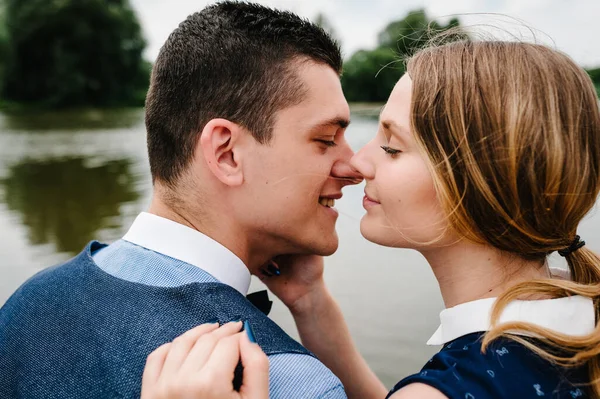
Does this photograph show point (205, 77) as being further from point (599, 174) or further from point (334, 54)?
point (599, 174)

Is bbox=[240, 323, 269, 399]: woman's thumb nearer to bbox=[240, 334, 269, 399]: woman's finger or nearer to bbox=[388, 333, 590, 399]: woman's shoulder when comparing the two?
bbox=[240, 334, 269, 399]: woman's finger

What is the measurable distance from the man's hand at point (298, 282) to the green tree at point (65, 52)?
1755 inches

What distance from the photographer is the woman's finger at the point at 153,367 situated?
144 cm

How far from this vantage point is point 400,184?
1950 mm

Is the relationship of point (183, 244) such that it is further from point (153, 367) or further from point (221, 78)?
point (221, 78)

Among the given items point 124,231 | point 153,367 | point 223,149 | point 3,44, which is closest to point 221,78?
point 223,149

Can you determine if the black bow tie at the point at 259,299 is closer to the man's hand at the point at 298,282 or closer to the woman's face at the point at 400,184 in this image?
the man's hand at the point at 298,282

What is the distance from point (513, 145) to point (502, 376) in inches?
25.0

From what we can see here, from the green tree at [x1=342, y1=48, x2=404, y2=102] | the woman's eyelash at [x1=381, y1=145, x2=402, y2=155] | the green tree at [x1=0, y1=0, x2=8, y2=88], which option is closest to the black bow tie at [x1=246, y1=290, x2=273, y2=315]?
the woman's eyelash at [x1=381, y1=145, x2=402, y2=155]

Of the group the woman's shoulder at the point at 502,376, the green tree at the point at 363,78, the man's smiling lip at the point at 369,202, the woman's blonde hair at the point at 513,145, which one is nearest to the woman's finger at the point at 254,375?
the woman's shoulder at the point at 502,376

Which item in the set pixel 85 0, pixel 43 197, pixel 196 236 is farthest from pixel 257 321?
pixel 85 0

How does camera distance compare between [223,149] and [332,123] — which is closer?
[223,149]

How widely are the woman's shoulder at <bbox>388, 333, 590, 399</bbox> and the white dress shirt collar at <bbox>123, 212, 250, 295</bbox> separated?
2.40ft

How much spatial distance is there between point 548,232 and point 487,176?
0.28 meters
